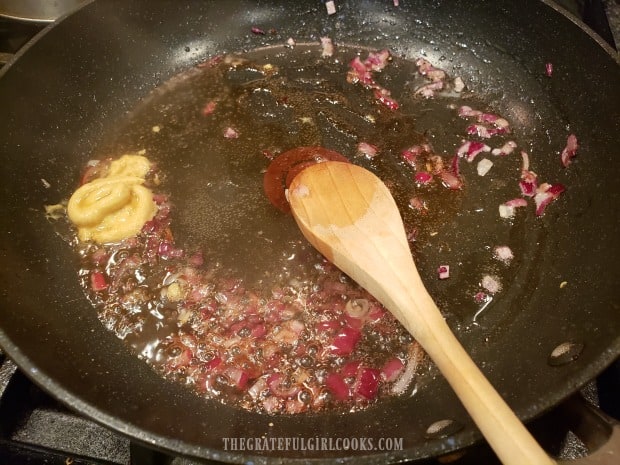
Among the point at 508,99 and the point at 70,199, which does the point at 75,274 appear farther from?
the point at 508,99

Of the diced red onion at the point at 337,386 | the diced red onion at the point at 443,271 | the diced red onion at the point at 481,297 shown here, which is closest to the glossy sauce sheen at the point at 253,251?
the diced red onion at the point at 337,386

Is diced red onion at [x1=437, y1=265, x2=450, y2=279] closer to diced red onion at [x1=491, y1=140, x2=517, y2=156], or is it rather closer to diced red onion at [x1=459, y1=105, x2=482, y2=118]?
diced red onion at [x1=491, y1=140, x2=517, y2=156]

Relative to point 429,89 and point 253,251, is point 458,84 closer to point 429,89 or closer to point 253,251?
point 429,89

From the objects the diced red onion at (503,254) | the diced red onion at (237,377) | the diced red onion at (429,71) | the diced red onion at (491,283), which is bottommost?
the diced red onion at (237,377)

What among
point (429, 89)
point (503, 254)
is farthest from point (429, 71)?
point (503, 254)

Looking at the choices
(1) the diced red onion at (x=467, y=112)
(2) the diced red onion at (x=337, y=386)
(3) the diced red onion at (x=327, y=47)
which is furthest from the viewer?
(3) the diced red onion at (x=327, y=47)

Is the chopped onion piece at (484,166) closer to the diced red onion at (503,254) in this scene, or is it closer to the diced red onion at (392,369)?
the diced red onion at (503,254)

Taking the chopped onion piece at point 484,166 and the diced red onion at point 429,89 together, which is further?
the diced red onion at point 429,89
